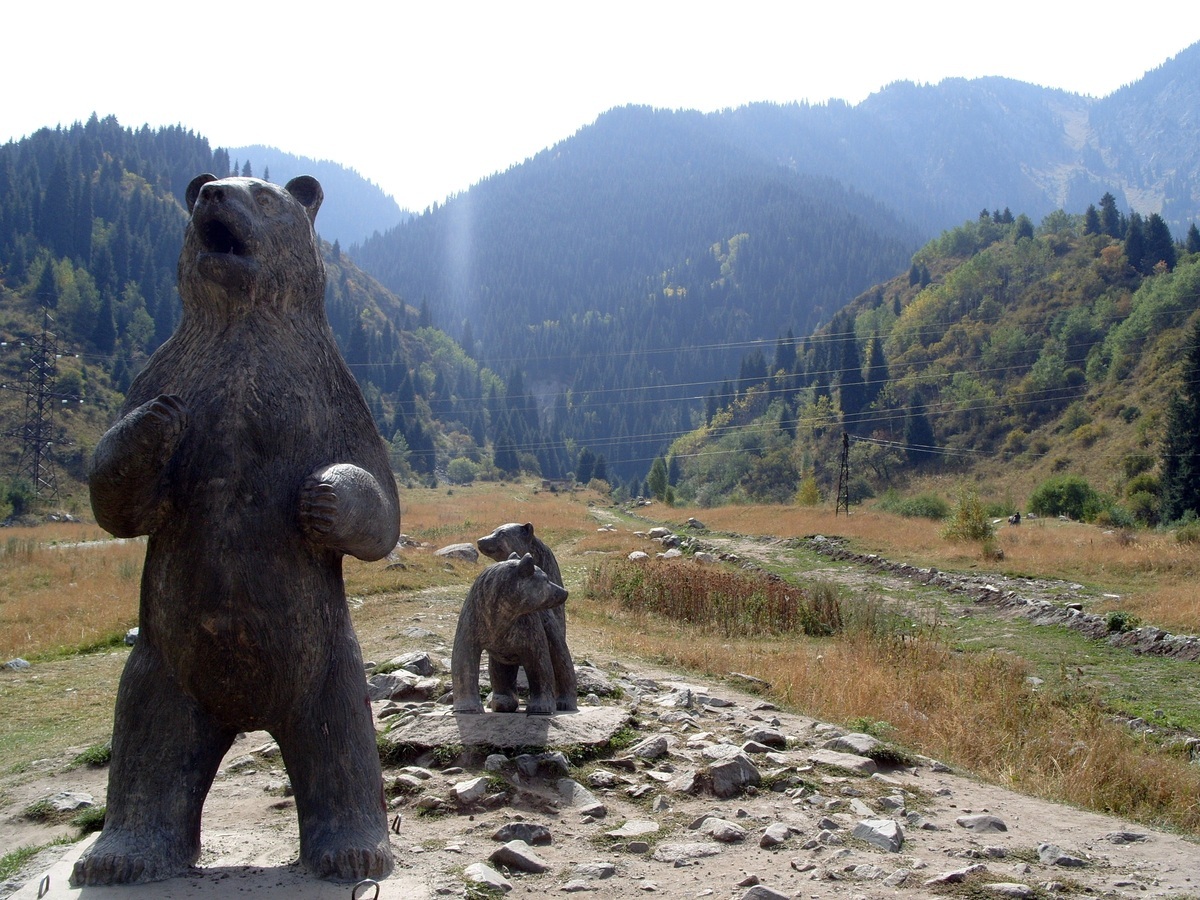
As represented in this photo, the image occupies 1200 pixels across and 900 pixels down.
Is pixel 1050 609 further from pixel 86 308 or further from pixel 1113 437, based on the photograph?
pixel 86 308

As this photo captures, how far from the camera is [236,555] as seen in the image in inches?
156

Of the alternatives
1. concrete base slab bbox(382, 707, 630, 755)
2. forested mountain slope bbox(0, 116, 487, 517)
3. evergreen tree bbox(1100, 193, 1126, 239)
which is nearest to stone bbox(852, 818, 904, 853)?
concrete base slab bbox(382, 707, 630, 755)

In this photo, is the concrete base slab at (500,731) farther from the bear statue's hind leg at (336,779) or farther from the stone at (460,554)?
the stone at (460,554)

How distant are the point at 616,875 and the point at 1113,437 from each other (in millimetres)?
60852

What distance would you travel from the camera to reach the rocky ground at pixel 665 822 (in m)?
4.59

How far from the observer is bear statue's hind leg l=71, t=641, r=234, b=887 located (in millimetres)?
3971

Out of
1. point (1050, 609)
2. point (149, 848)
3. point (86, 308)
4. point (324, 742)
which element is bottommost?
point (1050, 609)

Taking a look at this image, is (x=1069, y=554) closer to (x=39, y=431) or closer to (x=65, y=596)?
(x=65, y=596)

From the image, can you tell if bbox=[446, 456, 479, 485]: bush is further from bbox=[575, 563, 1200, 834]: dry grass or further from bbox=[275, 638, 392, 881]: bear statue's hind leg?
bbox=[275, 638, 392, 881]: bear statue's hind leg

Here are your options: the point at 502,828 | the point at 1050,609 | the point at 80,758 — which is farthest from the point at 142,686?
the point at 1050,609

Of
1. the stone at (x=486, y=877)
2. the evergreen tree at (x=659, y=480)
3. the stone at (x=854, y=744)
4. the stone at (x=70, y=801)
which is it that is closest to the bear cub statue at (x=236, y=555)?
the stone at (x=486, y=877)

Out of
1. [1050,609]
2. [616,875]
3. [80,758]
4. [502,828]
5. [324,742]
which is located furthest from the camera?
[1050,609]

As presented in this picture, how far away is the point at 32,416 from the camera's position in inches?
2190

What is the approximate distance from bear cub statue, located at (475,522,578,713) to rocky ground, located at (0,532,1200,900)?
31 cm
